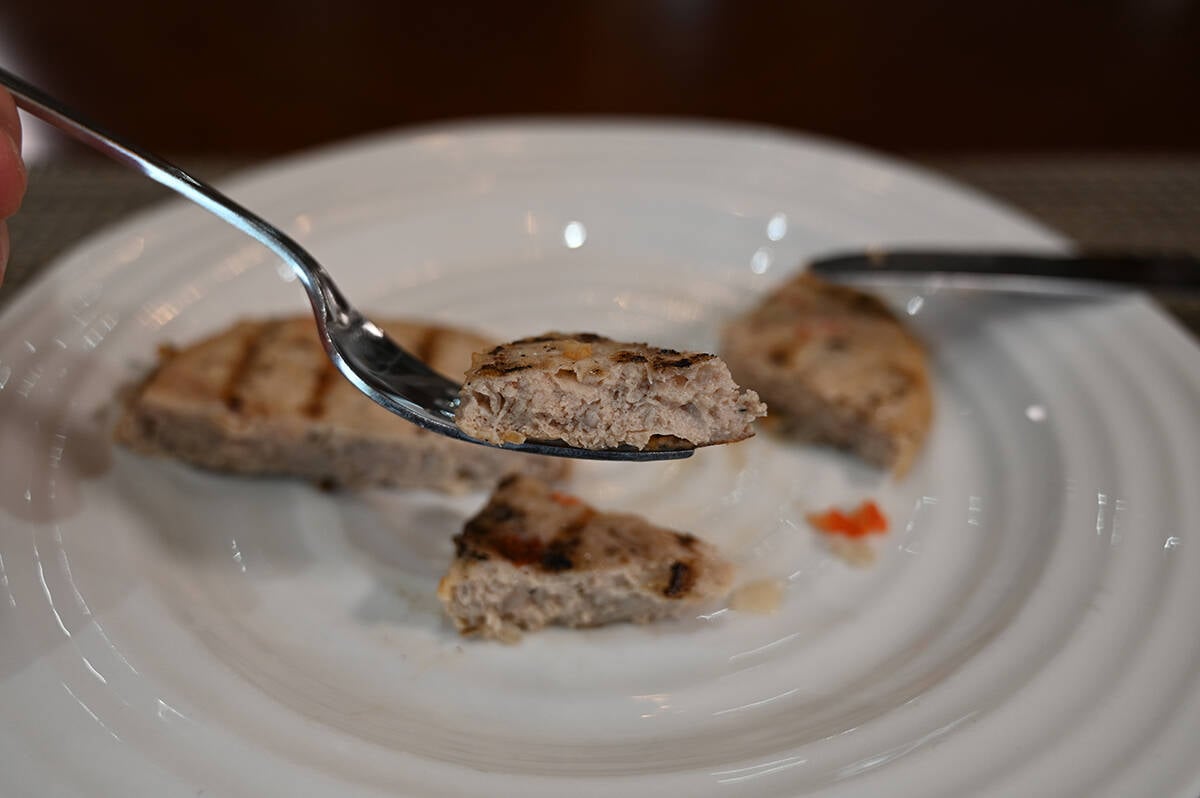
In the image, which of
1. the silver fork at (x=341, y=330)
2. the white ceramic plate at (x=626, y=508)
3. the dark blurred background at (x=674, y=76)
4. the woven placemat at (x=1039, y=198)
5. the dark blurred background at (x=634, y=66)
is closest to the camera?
the white ceramic plate at (x=626, y=508)

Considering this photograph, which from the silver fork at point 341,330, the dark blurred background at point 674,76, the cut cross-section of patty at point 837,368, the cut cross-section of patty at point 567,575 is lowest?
the cut cross-section of patty at point 567,575

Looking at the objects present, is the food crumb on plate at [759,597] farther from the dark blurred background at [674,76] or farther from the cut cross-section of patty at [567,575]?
the dark blurred background at [674,76]

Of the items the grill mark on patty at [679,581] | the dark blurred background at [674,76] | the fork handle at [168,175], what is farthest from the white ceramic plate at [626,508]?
the dark blurred background at [674,76]

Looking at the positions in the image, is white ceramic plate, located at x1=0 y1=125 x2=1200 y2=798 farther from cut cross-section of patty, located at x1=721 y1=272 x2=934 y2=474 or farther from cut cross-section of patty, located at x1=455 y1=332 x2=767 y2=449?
cut cross-section of patty, located at x1=455 y1=332 x2=767 y2=449

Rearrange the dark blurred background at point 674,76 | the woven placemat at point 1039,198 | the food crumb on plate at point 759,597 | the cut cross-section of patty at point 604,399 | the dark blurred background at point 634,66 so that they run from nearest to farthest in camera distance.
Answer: the cut cross-section of patty at point 604,399
the food crumb on plate at point 759,597
the woven placemat at point 1039,198
the dark blurred background at point 674,76
the dark blurred background at point 634,66

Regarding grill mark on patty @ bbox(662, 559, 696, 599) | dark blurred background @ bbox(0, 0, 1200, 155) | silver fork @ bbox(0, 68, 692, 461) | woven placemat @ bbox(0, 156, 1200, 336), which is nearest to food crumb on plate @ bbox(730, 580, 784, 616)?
grill mark on patty @ bbox(662, 559, 696, 599)

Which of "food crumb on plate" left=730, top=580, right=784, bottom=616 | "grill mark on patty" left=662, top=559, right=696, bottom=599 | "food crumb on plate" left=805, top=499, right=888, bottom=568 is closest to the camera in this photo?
"grill mark on patty" left=662, top=559, right=696, bottom=599

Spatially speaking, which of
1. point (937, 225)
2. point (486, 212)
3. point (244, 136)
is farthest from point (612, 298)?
point (244, 136)
